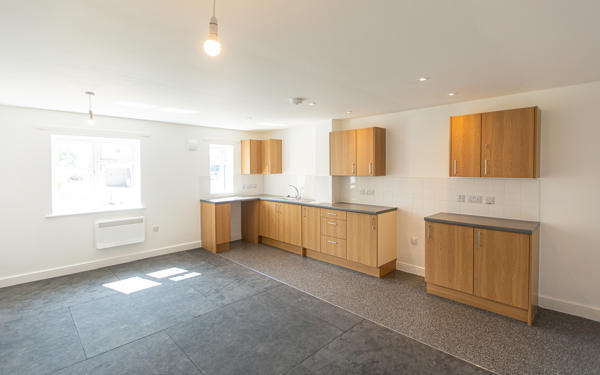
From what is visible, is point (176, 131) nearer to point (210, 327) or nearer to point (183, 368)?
point (210, 327)

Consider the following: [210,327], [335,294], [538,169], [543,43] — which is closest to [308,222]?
[335,294]

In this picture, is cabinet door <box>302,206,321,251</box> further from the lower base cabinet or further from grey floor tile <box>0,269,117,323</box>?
grey floor tile <box>0,269,117,323</box>

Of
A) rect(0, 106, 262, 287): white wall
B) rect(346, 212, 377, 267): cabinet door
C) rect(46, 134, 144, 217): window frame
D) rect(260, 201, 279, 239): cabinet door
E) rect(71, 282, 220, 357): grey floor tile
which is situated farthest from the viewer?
rect(260, 201, 279, 239): cabinet door

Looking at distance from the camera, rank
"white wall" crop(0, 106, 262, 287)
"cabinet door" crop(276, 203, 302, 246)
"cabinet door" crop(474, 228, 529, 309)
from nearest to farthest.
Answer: "cabinet door" crop(474, 228, 529, 309) < "white wall" crop(0, 106, 262, 287) < "cabinet door" crop(276, 203, 302, 246)

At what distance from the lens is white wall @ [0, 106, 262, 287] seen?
398 centimetres

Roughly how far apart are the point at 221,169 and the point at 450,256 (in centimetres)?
463

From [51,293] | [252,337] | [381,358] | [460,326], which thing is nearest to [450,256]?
[460,326]

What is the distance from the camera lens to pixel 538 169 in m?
3.24

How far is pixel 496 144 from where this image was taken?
3297 mm

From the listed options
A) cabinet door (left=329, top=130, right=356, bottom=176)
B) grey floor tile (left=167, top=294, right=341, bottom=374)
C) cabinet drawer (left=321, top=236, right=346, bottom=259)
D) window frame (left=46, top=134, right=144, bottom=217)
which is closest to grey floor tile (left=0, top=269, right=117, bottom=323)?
window frame (left=46, top=134, right=144, bottom=217)

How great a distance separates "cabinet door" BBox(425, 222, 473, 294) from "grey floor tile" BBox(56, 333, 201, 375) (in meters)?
2.73

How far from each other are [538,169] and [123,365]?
440 centimetres

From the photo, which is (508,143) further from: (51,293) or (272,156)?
(51,293)

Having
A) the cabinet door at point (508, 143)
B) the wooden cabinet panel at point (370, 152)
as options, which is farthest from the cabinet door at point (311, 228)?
the cabinet door at point (508, 143)
